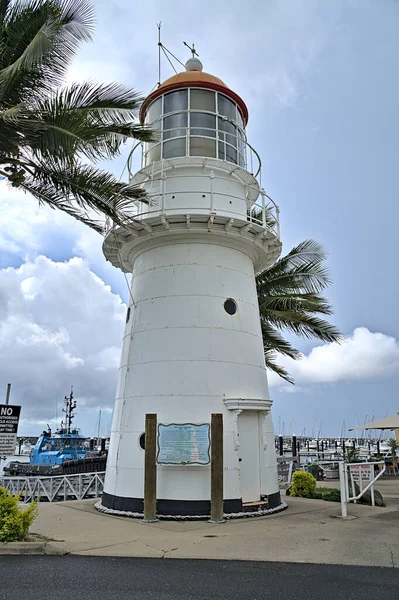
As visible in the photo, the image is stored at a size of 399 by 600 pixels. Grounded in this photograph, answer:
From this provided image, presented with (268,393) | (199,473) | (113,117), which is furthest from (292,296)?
(113,117)

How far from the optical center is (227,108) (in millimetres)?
14203

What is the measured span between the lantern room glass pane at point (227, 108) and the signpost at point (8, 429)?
377 inches

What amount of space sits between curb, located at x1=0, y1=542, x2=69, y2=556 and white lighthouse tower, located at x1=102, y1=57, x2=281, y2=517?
3.64 meters

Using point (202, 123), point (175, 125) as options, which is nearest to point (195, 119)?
point (202, 123)

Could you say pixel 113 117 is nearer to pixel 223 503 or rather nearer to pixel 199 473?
pixel 199 473

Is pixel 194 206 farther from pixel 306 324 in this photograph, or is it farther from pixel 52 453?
pixel 52 453

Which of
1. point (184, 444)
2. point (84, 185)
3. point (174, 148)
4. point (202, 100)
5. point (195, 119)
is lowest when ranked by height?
point (184, 444)

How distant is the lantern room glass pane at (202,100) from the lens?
13.8 meters

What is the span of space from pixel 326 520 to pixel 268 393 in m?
3.52

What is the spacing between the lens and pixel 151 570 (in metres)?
7.09

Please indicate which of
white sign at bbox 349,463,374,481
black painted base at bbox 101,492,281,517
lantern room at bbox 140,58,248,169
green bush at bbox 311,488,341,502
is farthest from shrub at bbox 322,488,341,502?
lantern room at bbox 140,58,248,169

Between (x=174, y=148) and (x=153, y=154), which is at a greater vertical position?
(x=153, y=154)

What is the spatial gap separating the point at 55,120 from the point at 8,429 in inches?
243

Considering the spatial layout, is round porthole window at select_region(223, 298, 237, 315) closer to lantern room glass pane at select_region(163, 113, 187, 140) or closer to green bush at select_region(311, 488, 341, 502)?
lantern room glass pane at select_region(163, 113, 187, 140)
